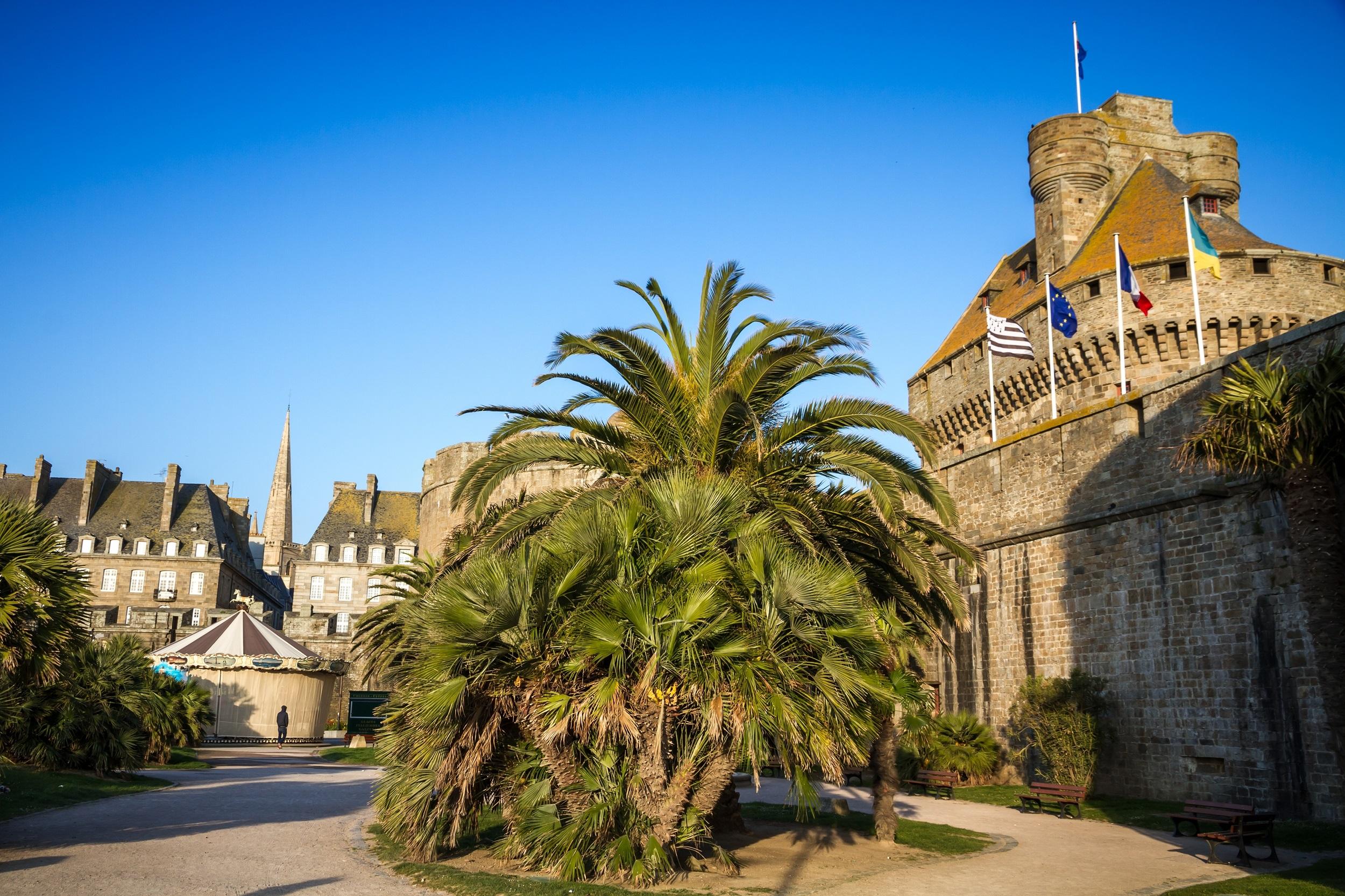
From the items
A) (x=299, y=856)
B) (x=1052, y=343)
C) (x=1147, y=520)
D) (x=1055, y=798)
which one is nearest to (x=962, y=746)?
(x=1055, y=798)

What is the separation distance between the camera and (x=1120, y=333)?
84.9 ft

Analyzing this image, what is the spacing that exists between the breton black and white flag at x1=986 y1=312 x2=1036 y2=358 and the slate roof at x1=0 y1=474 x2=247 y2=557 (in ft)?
163

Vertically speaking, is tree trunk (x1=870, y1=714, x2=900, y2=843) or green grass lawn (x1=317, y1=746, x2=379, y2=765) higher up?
tree trunk (x1=870, y1=714, x2=900, y2=843)

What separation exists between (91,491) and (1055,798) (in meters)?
58.6

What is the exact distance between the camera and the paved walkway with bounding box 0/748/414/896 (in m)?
10.0

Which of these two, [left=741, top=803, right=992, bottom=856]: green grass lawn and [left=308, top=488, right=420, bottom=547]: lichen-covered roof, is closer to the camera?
[left=741, top=803, right=992, bottom=856]: green grass lawn

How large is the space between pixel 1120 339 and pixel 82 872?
2257 cm

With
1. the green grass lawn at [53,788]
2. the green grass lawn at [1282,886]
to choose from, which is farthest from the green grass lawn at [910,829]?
the green grass lawn at [53,788]

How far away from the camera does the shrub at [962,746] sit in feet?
71.1

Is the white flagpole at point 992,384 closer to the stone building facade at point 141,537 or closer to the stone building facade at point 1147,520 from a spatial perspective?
the stone building facade at point 1147,520

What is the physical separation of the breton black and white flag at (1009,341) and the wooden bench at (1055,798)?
10396mm

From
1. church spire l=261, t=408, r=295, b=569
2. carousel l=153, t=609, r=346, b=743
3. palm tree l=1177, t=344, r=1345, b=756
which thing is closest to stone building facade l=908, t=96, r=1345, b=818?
palm tree l=1177, t=344, r=1345, b=756

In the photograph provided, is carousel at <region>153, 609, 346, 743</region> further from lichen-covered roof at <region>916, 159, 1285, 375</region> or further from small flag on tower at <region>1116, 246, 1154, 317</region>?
small flag on tower at <region>1116, 246, 1154, 317</region>

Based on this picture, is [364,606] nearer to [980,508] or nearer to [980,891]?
[980,508]
